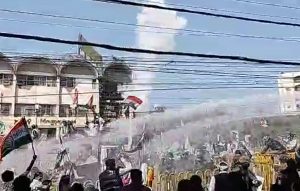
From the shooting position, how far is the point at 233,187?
22.1 feet

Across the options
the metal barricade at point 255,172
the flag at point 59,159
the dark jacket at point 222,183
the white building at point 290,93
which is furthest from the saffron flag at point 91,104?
the dark jacket at point 222,183

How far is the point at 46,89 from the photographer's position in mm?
37969

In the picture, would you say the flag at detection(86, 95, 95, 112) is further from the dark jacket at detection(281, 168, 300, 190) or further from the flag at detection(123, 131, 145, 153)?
the dark jacket at detection(281, 168, 300, 190)

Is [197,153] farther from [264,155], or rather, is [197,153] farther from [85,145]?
[85,145]

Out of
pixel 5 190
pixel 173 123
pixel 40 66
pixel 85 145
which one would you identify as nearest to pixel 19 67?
pixel 40 66

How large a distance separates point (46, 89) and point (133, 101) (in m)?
10.6

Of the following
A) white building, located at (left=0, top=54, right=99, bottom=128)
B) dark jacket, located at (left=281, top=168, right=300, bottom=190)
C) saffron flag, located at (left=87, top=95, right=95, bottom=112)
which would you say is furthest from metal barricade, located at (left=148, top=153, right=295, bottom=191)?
saffron flag, located at (left=87, top=95, right=95, bottom=112)

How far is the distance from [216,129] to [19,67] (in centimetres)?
1826

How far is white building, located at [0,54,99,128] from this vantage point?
Answer: 116 ft

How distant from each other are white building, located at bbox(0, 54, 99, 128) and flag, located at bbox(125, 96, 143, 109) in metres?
5.27

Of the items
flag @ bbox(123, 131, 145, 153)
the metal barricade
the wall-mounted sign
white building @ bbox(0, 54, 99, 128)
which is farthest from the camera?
white building @ bbox(0, 54, 99, 128)

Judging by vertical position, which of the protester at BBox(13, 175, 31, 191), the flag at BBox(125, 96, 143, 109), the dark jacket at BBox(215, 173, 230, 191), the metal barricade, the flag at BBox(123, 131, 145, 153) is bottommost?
the metal barricade

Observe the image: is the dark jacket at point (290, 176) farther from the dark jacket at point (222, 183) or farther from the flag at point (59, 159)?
the flag at point (59, 159)

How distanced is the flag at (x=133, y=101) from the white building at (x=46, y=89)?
5.27 m
